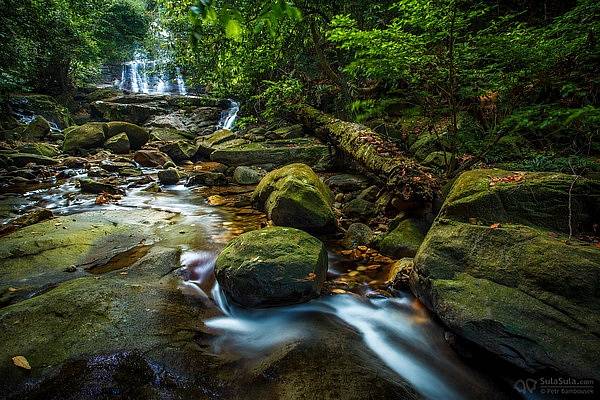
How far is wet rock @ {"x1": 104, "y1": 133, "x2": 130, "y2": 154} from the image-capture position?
12828 mm

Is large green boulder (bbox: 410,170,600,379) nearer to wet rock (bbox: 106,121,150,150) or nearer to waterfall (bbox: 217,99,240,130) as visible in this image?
wet rock (bbox: 106,121,150,150)

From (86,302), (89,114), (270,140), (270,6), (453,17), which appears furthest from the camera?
(89,114)

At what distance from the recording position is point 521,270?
8.59 feet

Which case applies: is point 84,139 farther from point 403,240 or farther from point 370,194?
point 403,240

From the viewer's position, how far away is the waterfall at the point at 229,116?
17.6m

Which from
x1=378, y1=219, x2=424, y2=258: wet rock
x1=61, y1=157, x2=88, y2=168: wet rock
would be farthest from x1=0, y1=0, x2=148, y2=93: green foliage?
x1=378, y1=219, x2=424, y2=258: wet rock

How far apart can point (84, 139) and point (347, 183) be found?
1096cm

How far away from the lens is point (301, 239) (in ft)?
11.6

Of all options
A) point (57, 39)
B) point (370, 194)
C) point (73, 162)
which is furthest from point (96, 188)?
point (57, 39)

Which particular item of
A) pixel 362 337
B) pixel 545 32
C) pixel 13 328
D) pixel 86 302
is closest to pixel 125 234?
pixel 86 302

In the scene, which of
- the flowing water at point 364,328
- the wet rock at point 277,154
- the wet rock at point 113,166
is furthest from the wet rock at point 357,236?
the wet rock at point 113,166

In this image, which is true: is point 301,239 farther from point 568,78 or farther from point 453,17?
point 568,78

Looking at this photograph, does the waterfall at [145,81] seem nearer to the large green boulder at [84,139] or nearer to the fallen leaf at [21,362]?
the large green boulder at [84,139]

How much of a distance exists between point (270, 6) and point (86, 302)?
270cm
